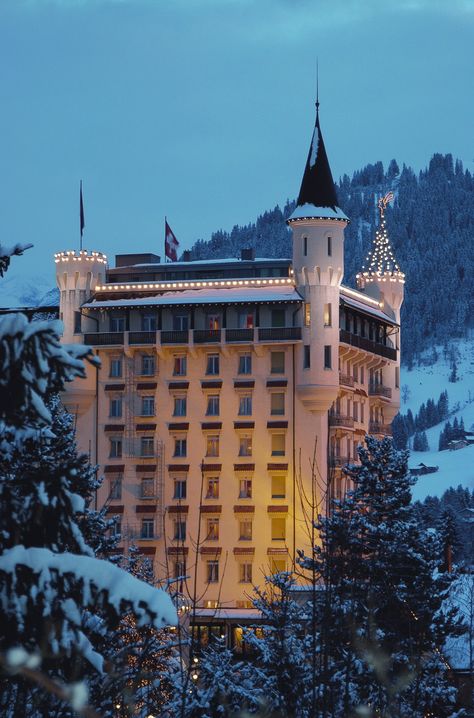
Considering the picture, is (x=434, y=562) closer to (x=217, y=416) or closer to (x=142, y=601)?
(x=217, y=416)

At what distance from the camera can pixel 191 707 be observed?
1642 inches

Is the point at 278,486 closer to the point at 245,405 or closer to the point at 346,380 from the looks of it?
the point at 245,405

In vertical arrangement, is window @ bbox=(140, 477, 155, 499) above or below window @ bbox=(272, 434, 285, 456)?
below

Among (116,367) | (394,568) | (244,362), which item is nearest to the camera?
(394,568)

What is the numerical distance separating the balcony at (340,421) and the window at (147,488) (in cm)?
1285

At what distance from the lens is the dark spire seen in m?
115

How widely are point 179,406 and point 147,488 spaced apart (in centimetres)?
608

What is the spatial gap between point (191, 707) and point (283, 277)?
77.0m

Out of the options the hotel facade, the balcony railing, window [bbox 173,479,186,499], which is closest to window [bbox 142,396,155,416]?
the hotel facade

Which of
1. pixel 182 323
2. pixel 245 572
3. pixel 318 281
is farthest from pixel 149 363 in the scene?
pixel 245 572

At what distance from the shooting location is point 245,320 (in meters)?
115

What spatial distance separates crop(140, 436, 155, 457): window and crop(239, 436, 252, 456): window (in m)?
6.42

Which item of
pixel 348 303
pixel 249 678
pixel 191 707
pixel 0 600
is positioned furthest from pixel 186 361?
pixel 0 600

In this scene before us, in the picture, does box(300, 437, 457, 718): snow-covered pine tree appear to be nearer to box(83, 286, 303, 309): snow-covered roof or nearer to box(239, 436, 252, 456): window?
box(239, 436, 252, 456): window
